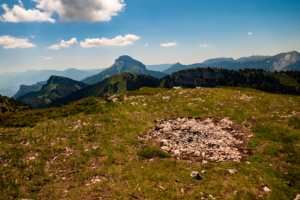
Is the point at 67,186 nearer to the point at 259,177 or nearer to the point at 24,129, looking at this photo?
the point at 24,129

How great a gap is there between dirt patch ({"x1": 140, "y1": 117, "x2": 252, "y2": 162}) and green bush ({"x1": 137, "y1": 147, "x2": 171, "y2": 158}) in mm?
823

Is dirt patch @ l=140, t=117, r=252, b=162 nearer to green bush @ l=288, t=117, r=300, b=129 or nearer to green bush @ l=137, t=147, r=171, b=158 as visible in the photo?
green bush @ l=137, t=147, r=171, b=158

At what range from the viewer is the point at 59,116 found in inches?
688

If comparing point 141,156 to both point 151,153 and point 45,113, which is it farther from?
point 45,113

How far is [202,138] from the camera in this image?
14422 mm

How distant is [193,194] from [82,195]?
20.8 feet

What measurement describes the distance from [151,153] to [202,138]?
6.13 m

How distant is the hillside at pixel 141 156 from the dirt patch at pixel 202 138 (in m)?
0.11

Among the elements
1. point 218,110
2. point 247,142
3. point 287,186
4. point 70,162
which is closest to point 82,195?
point 70,162

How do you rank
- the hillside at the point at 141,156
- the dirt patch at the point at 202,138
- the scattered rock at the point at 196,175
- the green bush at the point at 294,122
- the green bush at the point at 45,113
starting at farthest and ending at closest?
1. the green bush at the point at 45,113
2. the green bush at the point at 294,122
3. the dirt patch at the point at 202,138
4. the scattered rock at the point at 196,175
5. the hillside at the point at 141,156

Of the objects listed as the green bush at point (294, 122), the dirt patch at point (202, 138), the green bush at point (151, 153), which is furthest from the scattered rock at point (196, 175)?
the green bush at point (294, 122)

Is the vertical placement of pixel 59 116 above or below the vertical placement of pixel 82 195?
above

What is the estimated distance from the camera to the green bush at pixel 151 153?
11523mm

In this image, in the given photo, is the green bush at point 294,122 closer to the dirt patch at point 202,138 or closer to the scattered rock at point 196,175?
the dirt patch at point 202,138
